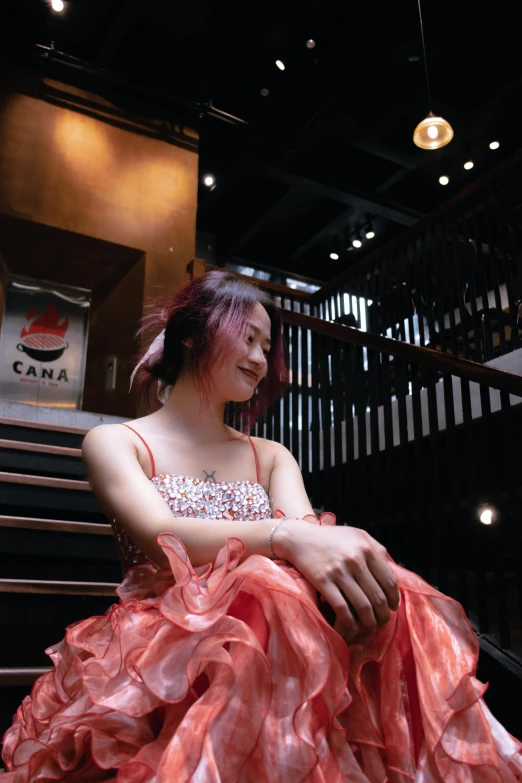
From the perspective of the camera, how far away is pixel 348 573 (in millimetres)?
1175

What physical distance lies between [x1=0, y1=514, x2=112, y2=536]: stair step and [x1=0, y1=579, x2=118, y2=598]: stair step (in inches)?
13.9

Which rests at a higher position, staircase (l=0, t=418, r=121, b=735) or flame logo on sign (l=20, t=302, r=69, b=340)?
flame logo on sign (l=20, t=302, r=69, b=340)

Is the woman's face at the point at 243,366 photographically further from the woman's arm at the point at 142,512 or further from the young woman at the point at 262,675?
the young woman at the point at 262,675

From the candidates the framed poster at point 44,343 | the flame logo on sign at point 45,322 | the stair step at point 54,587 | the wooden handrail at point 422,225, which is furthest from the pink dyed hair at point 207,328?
the flame logo on sign at point 45,322

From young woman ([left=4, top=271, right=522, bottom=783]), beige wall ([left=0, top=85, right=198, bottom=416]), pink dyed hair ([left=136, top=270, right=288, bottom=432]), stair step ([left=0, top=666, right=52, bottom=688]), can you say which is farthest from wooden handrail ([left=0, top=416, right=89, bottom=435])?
young woman ([left=4, top=271, right=522, bottom=783])

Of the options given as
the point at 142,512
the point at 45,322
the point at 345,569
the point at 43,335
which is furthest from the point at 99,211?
the point at 345,569

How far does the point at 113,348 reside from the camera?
7.35 m

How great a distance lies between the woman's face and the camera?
1.81m

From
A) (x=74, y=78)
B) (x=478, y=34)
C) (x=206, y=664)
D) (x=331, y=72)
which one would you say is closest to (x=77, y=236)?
(x=74, y=78)

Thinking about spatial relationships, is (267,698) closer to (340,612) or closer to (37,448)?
(340,612)

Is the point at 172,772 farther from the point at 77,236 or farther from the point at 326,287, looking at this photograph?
the point at 77,236

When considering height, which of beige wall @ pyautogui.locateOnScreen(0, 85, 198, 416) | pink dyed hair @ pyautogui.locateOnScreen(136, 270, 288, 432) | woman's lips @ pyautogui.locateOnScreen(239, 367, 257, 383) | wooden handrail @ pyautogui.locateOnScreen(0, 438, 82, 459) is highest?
beige wall @ pyautogui.locateOnScreen(0, 85, 198, 416)

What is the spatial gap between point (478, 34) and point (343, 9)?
4.51ft

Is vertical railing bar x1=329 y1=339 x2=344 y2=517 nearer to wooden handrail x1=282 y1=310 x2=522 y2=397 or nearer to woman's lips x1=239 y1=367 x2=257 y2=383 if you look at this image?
wooden handrail x1=282 y1=310 x2=522 y2=397
